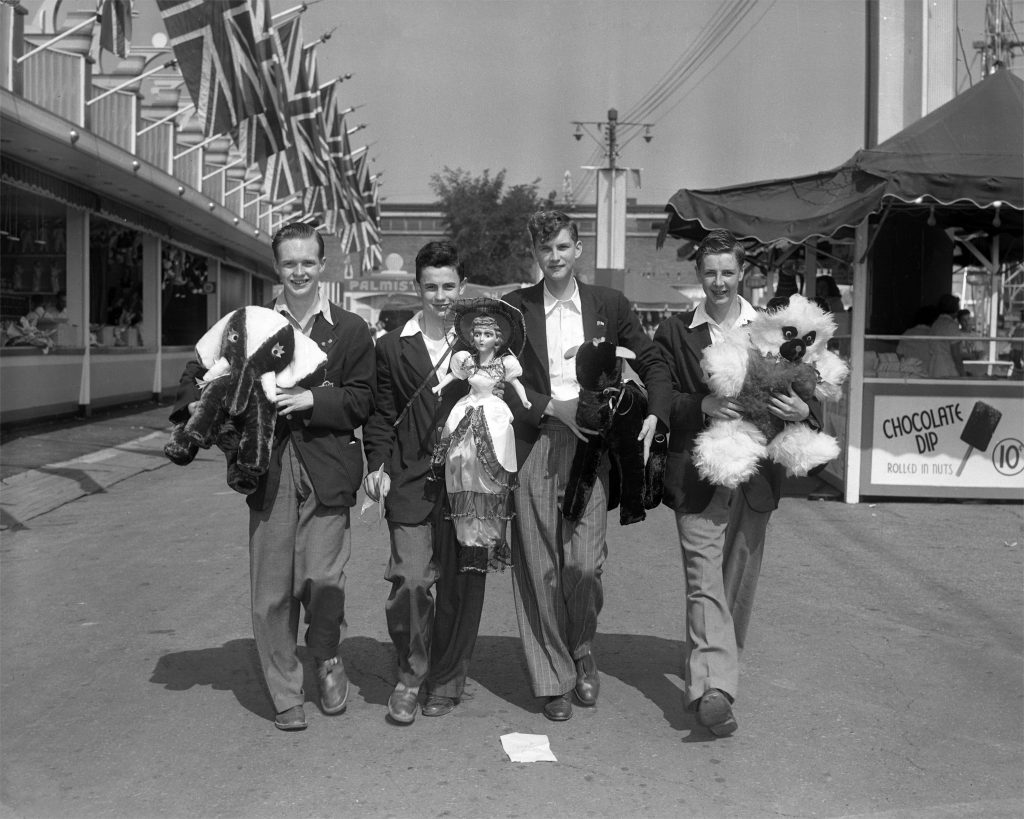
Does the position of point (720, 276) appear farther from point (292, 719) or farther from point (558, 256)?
point (292, 719)

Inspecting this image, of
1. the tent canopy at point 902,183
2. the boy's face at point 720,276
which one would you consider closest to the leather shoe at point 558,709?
the boy's face at point 720,276

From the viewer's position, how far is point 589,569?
4605 millimetres

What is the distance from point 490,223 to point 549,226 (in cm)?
4964

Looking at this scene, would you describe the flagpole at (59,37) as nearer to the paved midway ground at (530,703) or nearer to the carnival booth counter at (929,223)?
the paved midway ground at (530,703)

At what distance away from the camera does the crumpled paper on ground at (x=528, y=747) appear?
13.9 feet

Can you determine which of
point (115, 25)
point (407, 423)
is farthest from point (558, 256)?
point (115, 25)

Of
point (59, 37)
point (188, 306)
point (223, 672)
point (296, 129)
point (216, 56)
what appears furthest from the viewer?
point (188, 306)

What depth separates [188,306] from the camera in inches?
1128

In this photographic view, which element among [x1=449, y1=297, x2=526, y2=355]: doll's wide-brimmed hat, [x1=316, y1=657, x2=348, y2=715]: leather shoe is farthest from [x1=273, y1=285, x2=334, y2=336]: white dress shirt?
[x1=316, y1=657, x2=348, y2=715]: leather shoe

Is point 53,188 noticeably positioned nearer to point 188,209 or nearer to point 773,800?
point 188,209

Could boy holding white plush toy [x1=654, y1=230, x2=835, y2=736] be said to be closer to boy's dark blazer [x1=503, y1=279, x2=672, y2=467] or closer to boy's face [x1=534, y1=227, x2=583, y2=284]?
boy's dark blazer [x1=503, y1=279, x2=672, y2=467]

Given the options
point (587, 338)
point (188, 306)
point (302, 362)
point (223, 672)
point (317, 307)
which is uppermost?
point (188, 306)

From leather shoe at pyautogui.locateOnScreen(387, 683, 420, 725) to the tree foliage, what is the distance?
4804 cm

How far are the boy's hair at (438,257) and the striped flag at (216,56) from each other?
37.9 ft
